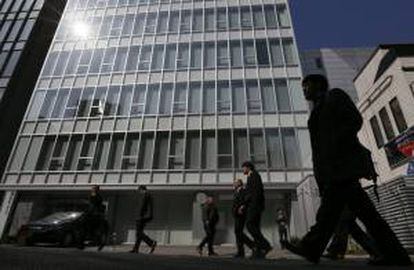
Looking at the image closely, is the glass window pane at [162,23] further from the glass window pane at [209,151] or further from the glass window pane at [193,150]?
the glass window pane at [209,151]

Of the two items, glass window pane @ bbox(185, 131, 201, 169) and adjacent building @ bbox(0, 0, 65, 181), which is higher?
adjacent building @ bbox(0, 0, 65, 181)

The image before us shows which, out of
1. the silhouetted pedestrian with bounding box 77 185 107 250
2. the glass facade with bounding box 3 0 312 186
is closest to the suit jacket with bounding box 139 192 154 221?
the silhouetted pedestrian with bounding box 77 185 107 250

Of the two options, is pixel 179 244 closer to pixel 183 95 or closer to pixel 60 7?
pixel 183 95

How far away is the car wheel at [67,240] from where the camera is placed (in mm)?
10867

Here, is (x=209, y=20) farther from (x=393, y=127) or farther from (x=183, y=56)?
(x=393, y=127)

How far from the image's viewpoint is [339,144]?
3.05m

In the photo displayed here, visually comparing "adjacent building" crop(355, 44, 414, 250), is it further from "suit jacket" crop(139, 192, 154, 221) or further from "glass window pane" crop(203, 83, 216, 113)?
"glass window pane" crop(203, 83, 216, 113)

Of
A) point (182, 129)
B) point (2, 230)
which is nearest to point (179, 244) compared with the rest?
point (182, 129)

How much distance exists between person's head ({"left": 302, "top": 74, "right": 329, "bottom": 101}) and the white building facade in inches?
689

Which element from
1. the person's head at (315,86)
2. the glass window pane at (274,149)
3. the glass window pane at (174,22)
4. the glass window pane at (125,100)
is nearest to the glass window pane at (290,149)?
the glass window pane at (274,149)

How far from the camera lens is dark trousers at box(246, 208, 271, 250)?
6449mm

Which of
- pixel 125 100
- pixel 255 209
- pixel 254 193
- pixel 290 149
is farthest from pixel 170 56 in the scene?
pixel 255 209

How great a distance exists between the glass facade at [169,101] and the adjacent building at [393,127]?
412 centimetres

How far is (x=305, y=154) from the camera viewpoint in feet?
68.9
